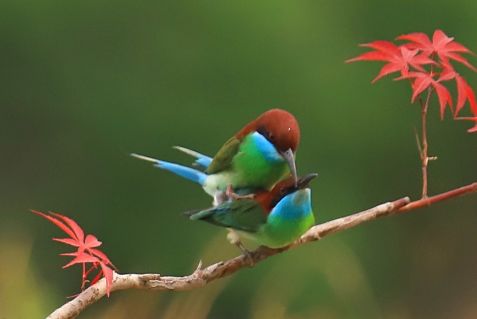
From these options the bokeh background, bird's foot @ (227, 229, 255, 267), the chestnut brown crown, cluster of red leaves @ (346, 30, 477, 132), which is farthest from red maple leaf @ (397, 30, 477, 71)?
the bokeh background

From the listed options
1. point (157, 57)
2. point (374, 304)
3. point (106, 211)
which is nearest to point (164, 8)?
point (157, 57)

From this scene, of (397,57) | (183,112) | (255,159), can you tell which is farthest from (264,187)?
(183,112)

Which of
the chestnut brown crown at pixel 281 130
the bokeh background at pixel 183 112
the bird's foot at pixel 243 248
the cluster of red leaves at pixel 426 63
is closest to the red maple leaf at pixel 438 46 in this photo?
the cluster of red leaves at pixel 426 63

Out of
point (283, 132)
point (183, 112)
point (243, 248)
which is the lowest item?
point (183, 112)

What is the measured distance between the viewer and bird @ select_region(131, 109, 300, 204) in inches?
34.6

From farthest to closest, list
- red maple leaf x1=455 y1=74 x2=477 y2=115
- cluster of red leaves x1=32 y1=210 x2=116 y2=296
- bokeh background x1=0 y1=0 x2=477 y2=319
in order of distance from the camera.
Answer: bokeh background x1=0 y1=0 x2=477 y2=319 → red maple leaf x1=455 y1=74 x2=477 y2=115 → cluster of red leaves x1=32 y1=210 x2=116 y2=296

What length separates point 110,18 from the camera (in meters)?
2.26

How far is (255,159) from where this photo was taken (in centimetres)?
94

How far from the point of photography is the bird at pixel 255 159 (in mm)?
878

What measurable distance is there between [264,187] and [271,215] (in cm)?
7

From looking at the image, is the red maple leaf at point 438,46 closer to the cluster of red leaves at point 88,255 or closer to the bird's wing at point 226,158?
Result: the bird's wing at point 226,158

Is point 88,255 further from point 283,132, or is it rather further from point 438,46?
point 438,46

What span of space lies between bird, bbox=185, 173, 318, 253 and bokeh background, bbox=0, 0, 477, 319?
120 cm

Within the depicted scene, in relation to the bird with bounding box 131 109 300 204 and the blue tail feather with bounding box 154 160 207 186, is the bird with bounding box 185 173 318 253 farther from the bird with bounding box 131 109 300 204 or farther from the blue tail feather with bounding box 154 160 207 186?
the blue tail feather with bounding box 154 160 207 186
